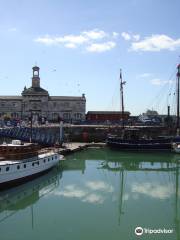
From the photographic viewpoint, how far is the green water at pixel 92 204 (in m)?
23.9

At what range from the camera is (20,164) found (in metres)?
37.2

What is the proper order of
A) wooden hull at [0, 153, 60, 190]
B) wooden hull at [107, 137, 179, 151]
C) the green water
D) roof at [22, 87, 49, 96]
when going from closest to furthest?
1. the green water
2. wooden hull at [0, 153, 60, 190]
3. wooden hull at [107, 137, 179, 151]
4. roof at [22, 87, 49, 96]

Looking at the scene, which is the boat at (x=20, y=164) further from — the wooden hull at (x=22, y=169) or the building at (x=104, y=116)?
the building at (x=104, y=116)

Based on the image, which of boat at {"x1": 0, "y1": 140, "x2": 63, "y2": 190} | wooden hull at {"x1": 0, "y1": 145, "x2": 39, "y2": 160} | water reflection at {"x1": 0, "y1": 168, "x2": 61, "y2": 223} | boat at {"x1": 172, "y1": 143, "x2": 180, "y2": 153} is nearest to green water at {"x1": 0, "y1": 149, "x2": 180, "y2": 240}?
water reflection at {"x1": 0, "y1": 168, "x2": 61, "y2": 223}

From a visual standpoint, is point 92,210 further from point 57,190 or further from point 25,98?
point 25,98

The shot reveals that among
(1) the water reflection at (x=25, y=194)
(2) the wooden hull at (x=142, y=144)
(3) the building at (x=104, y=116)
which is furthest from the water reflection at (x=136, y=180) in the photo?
(3) the building at (x=104, y=116)

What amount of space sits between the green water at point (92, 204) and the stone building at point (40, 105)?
76.4 meters

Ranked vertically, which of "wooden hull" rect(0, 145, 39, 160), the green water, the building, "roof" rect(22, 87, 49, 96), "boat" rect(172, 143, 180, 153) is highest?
"roof" rect(22, 87, 49, 96)

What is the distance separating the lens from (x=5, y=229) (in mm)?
24500

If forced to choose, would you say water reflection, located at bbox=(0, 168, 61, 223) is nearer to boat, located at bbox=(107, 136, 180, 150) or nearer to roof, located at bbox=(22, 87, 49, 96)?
boat, located at bbox=(107, 136, 180, 150)

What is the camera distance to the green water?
2391cm

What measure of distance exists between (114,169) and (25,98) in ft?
265

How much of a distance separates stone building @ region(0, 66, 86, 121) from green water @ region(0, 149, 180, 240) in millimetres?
76375

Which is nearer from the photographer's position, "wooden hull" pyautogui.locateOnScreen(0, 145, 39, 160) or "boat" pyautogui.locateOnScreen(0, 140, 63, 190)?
"boat" pyautogui.locateOnScreen(0, 140, 63, 190)
